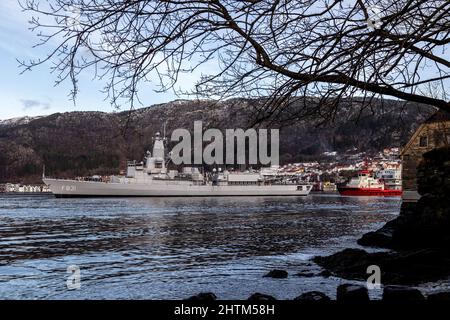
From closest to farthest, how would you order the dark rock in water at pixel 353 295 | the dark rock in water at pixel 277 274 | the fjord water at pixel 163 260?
the dark rock in water at pixel 353 295, the fjord water at pixel 163 260, the dark rock in water at pixel 277 274

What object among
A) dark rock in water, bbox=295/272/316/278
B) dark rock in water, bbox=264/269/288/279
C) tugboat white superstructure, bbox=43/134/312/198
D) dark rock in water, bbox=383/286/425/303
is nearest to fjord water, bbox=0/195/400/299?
dark rock in water, bbox=295/272/316/278

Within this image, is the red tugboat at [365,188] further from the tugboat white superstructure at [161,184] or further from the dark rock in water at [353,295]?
the dark rock in water at [353,295]

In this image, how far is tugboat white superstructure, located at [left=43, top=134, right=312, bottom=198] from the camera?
286ft

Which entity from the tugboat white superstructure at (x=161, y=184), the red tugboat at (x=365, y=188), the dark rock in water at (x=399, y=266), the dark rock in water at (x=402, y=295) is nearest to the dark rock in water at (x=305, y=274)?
the dark rock in water at (x=399, y=266)

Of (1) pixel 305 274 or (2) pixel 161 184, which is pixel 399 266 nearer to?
(1) pixel 305 274

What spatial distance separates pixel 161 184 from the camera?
3551 inches

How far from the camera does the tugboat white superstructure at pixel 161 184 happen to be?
87.1 metres

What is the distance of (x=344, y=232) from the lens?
25203mm

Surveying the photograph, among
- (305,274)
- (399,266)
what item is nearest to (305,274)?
(305,274)

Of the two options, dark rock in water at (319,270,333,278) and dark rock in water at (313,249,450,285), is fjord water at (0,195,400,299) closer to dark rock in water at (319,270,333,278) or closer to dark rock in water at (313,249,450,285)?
dark rock in water at (319,270,333,278)

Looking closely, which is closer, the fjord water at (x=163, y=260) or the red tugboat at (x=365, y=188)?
the fjord water at (x=163, y=260)
